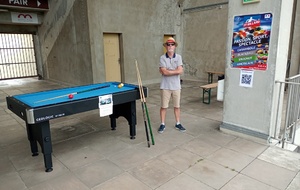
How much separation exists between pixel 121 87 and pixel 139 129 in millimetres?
850

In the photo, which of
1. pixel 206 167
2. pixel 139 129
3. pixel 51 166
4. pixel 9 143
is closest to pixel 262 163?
pixel 206 167

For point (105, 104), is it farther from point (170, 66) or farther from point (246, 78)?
point (246, 78)

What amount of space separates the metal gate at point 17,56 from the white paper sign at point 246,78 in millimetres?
→ 10327

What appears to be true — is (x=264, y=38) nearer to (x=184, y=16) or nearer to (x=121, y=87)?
(x=121, y=87)

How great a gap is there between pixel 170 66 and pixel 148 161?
1.49 meters

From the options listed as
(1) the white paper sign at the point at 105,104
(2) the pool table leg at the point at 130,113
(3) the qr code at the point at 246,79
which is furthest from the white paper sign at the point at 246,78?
(1) the white paper sign at the point at 105,104

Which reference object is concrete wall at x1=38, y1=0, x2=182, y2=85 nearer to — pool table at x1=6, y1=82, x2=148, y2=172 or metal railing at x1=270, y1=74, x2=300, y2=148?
pool table at x1=6, y1=82, x2=148, y2=172

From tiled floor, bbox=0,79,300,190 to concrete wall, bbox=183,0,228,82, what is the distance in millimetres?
4705

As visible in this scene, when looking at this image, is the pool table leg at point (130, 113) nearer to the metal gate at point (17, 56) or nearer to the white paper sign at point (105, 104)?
the white paper sign at point (105, 104)

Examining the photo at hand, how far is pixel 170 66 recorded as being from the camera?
11.0 feet

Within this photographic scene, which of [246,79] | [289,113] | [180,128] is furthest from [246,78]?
[180,128]

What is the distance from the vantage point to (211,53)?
8023mm

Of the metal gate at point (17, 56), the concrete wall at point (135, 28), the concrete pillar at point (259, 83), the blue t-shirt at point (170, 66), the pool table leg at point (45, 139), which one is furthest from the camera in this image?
the metal gate at point (17, 56)

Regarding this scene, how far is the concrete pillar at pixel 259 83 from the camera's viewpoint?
9.01ft
